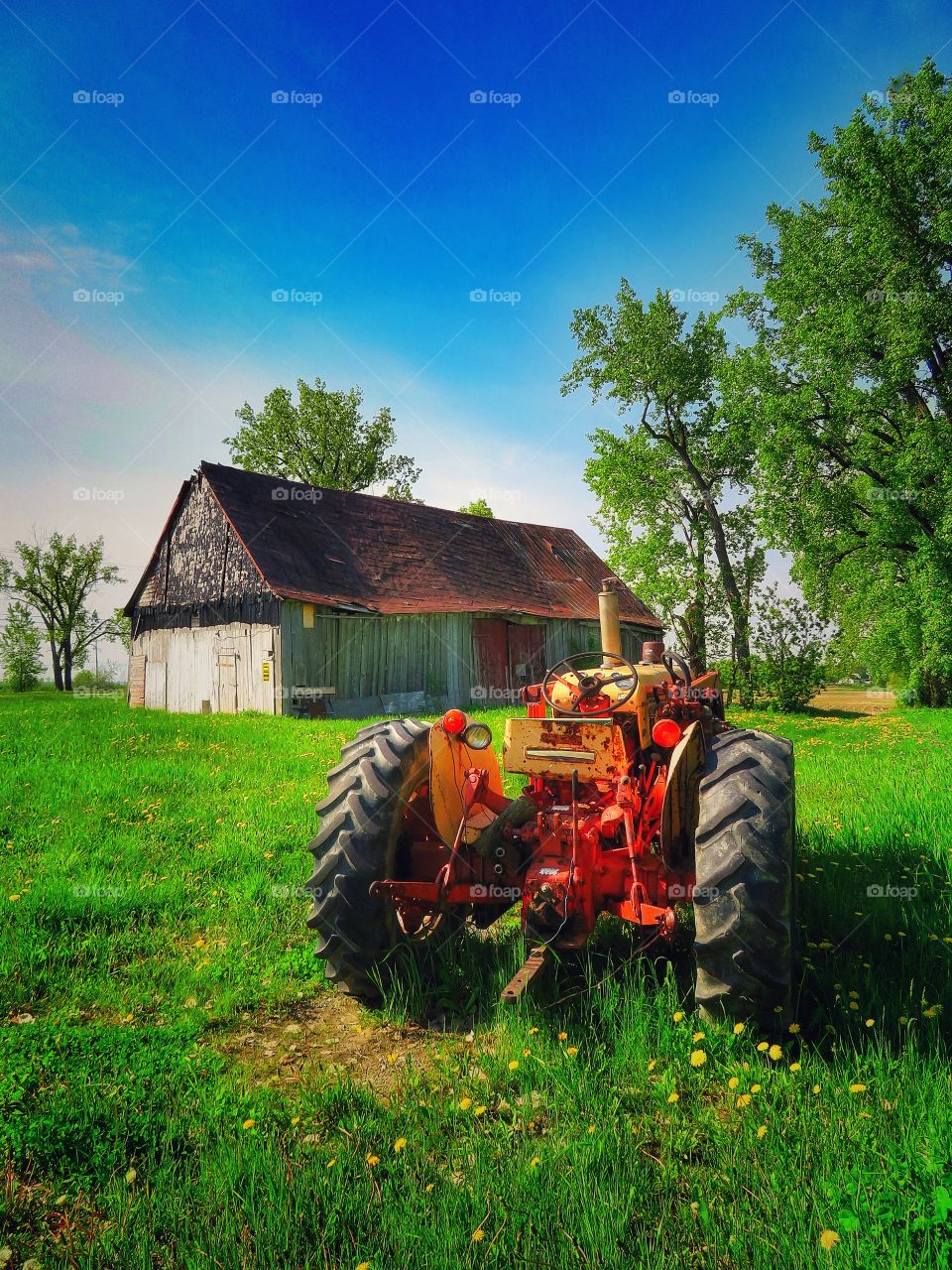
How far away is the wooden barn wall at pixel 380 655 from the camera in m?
18.4

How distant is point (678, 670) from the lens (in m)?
4.80

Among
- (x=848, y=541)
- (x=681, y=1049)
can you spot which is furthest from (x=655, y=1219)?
(x=848, y=541)

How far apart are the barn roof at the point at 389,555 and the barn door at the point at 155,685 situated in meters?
2.34

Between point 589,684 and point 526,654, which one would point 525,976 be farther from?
point 526,654

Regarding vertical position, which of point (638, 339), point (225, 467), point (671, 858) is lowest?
point (671, 858)

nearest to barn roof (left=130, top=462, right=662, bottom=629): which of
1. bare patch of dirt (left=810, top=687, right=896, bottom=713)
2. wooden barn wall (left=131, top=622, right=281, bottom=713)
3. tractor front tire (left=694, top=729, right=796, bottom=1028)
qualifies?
wooden barn wall (left=131, top=622, right=281, bottom=713)

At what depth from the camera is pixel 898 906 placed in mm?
4199

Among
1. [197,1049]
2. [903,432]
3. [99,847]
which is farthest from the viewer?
[903,432]

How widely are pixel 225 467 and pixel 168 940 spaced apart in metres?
19.0

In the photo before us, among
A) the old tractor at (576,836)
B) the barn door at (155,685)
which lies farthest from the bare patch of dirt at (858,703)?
the old tractor at (576,836)

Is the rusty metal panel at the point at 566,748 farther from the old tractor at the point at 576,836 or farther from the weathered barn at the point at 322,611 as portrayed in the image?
the weathered barn at the point at 322,611

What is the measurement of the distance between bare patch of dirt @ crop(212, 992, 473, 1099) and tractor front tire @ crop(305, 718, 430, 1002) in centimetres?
19

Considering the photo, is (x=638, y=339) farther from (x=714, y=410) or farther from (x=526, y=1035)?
(x=526, y=1035)

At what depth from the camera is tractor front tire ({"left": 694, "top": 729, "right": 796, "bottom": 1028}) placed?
2.80 m
